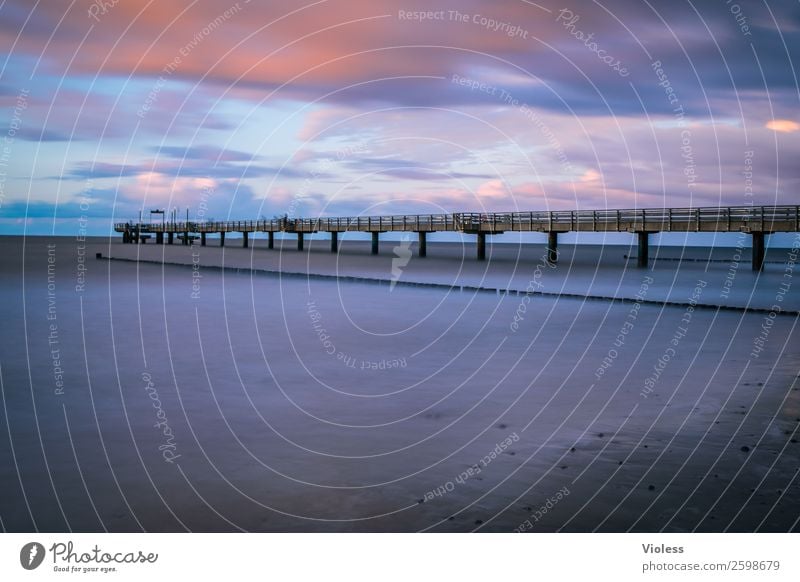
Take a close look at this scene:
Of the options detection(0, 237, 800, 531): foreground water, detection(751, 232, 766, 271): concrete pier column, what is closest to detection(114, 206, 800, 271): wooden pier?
detection(751, 232, 766, 271): concrete pier column

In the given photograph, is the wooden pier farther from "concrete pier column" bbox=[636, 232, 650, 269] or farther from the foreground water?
the foreground water

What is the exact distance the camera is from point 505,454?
26.4 feet

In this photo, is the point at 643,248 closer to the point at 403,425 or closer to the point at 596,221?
the point at 596,221

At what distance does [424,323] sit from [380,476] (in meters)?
14.2

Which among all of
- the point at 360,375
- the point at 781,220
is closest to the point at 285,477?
the point at 360,375

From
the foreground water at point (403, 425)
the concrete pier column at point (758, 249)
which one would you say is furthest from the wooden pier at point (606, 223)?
the foreground water at point (403, 425)

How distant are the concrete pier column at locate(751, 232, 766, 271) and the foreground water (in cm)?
2334

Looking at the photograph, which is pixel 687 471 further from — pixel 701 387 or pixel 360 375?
pixel 360 375

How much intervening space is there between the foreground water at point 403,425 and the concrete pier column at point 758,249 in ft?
76.6

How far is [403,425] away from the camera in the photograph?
31.8 feet

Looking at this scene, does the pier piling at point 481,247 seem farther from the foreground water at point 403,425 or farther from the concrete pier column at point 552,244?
the foreground water at point 403,425

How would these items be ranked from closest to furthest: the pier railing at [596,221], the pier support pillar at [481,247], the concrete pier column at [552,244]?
the pier railing at [596,221] < the concrete pier column at [552,244] < the pier support pillar at [481,247]

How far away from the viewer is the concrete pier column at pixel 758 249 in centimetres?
4282
